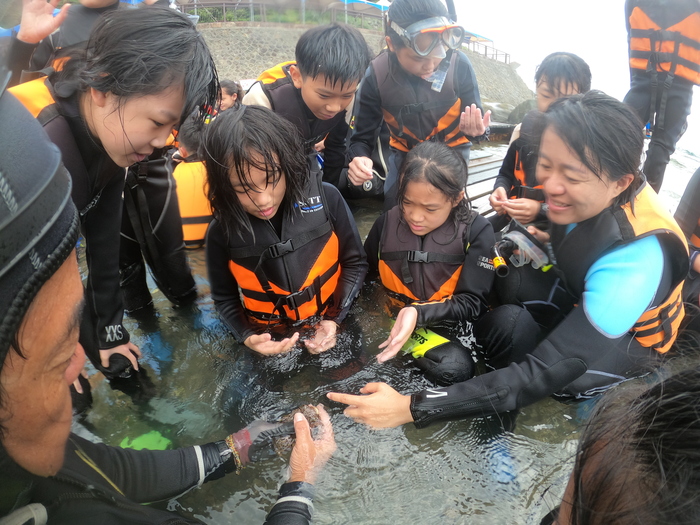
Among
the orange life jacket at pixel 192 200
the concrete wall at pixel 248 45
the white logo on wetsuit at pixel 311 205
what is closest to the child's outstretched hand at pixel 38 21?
the orange life jacket at pixel 192 200

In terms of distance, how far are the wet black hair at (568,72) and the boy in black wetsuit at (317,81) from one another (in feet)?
5.30

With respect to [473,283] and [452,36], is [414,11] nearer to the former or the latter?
[452,36]

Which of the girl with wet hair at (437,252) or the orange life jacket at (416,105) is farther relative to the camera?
the orange life jacket at (416,105)

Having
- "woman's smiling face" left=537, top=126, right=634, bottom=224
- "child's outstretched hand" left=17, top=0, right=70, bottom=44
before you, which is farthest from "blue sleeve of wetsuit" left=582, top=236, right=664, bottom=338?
"child's outstretched hand" left=17, top=0, right=70, bottom=44

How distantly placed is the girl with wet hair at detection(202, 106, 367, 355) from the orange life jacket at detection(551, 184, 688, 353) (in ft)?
3.80

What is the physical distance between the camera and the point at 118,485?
1515 mm

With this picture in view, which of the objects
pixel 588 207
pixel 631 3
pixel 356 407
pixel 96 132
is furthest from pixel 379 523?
pixel 631 3

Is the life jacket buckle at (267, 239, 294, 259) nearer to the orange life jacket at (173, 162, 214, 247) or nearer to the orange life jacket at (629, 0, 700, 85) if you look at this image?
the orange life jacket at (173, 162, 214, 247)

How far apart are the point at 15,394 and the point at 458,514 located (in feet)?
5.27

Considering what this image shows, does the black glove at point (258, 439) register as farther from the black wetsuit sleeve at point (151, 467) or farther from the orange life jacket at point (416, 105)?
the orange life jacket at point (416, 105)

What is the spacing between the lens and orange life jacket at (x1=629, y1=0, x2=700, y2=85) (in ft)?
13.1

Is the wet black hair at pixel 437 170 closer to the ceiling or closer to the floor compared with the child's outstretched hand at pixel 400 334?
closer to the ceiling

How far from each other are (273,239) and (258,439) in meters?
1.00

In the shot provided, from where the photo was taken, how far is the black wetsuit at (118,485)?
1.05 m
